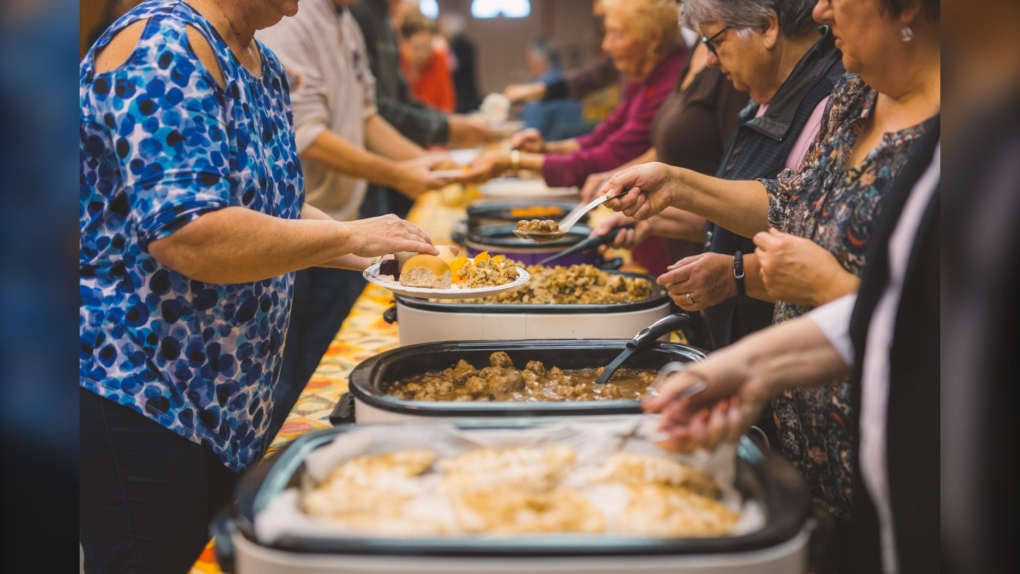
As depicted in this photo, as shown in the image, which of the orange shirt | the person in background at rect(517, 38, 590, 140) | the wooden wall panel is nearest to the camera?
the person in background at rect(517, 38, 590, 140)

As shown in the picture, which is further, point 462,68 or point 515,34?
point 515,34

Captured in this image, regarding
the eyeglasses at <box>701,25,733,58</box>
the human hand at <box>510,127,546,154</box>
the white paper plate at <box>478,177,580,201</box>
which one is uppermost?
the eyeglasses at <box>701,25,733,58</box>

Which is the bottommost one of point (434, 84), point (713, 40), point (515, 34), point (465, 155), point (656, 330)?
point (465, 155)

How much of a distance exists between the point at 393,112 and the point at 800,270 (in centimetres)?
330

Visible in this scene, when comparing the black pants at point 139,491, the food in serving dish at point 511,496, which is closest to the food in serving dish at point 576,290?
the black pants at point 139,491

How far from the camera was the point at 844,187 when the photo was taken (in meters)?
1.14

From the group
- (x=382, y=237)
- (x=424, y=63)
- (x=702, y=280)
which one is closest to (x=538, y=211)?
(x=702, y=280)

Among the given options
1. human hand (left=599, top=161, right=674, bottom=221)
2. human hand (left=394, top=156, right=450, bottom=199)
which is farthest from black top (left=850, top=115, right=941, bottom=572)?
human hand (left=394, top=156, right=450, bottom=199)

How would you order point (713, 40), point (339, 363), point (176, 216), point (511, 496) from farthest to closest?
point (339, 363) < point (713, 40) < point (176, 216) < point (511, 496)

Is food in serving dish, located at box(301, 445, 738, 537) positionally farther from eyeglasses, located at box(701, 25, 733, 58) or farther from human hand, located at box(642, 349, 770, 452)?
eyeglasses, located at box(701, 25, 733, 58)

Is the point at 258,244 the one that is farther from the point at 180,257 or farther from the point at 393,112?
the point at 393,112

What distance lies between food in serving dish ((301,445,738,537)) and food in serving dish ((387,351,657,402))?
0.33 metres

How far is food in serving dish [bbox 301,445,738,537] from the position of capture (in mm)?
883

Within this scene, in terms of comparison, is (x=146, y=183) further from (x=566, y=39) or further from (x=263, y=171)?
(x=566, y=39)
